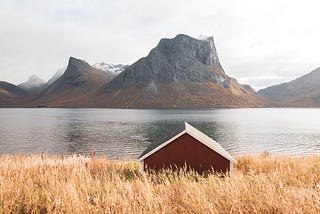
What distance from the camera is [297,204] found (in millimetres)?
4832

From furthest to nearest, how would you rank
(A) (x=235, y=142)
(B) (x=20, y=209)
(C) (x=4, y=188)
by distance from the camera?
(A) (x=235, y=142) < (C) (x=4, y=188) < (B) (x=20, y=209)

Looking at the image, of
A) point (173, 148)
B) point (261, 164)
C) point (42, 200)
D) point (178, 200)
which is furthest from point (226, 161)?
point (42, 200)

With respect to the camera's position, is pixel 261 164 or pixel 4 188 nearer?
pixel 4 188

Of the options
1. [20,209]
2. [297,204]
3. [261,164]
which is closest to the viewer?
[297,204]

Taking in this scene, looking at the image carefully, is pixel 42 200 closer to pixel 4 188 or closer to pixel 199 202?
pixel 4 188

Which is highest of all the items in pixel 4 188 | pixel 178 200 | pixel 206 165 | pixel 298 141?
pixel 4 188

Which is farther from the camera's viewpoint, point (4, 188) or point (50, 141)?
point (50, 141)

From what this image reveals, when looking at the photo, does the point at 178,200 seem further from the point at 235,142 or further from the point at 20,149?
the point at 235,142

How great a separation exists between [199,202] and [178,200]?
0.93 meters

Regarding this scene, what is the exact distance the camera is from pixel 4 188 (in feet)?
19.3

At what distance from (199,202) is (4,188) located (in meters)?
4.38

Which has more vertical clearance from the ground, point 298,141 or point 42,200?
point 42,200

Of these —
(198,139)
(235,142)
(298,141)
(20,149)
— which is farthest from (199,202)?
(298,141)

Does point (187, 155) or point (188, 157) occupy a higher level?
point (187, 155)
